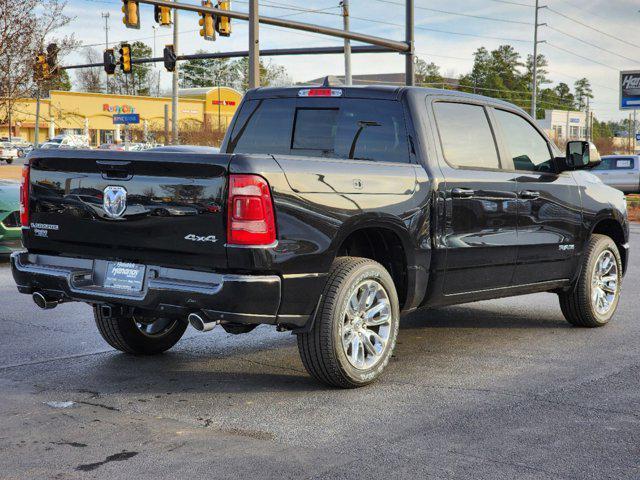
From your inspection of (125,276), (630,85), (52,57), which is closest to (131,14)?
(52,57)

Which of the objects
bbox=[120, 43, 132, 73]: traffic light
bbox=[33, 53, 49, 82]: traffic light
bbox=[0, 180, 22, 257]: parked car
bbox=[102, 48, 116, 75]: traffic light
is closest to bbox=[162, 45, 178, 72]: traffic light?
bbox=[120, 43, 132, 73]: traffic light

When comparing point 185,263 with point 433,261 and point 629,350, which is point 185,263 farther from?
point 629,350

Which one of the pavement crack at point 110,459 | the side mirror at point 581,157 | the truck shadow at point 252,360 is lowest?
the truck shadow at point 252,360

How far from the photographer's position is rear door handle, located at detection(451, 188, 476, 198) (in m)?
6.39

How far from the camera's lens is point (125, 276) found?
5414mm

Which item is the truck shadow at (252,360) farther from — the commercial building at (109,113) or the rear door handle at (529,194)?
the commercial building at (109,113)

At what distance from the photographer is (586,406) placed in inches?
209

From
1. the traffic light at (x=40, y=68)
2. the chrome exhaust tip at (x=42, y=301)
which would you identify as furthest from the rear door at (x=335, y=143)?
the traffic light at (x=40, y=68)

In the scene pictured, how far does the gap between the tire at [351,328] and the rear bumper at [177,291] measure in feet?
1.38

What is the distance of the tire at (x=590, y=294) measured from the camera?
780 centimetres

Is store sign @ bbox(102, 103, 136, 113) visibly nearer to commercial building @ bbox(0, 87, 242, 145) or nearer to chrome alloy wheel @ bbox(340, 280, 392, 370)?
commercial building @ bbox(0, 87, 242, 145)

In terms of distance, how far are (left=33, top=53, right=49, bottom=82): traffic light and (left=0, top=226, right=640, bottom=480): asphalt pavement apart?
56.7ft

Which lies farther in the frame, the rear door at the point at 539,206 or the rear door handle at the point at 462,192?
the rear door at the point at 539,206

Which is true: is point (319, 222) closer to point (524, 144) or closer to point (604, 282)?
point (524, 144)
